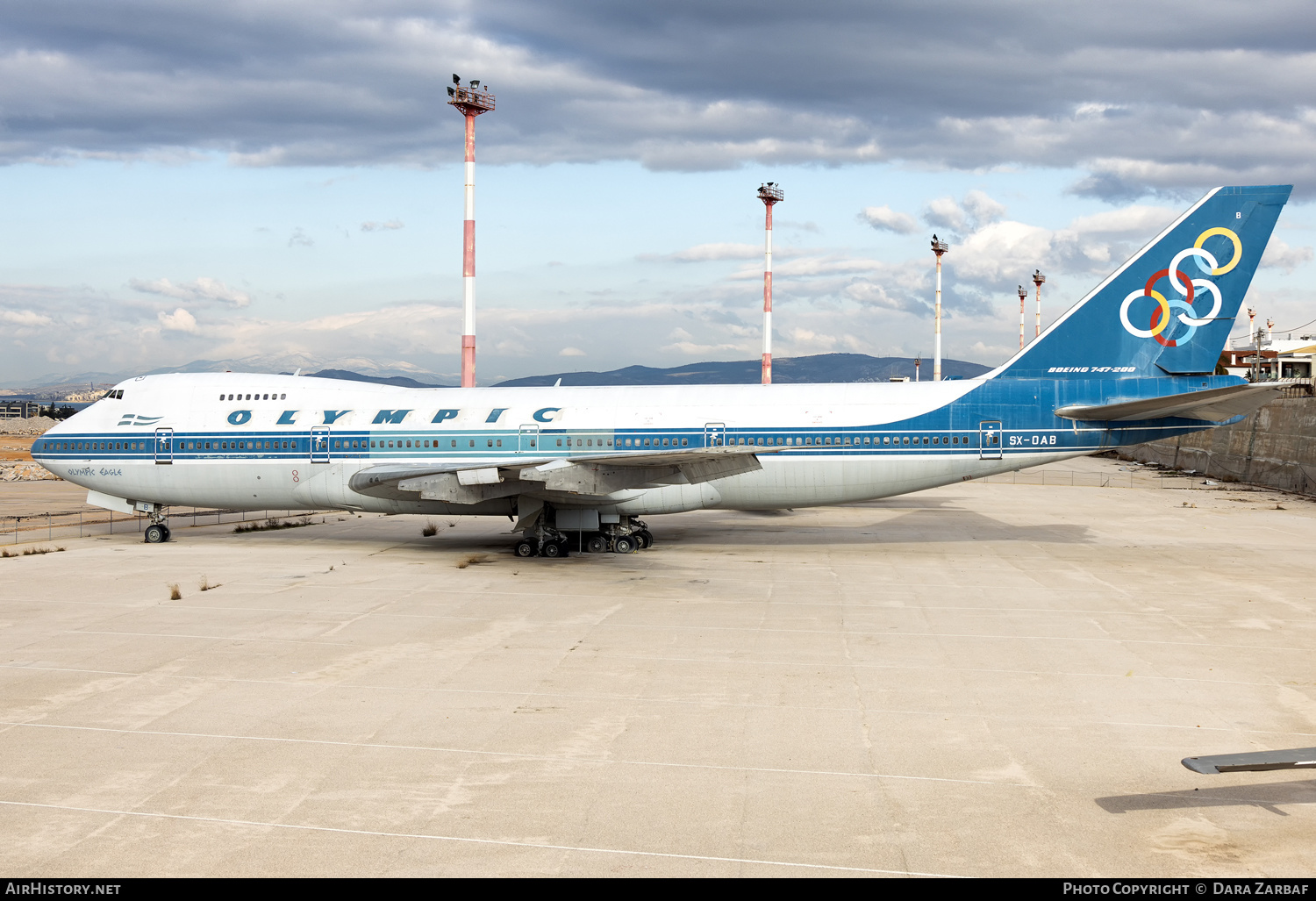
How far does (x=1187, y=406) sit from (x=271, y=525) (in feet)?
91.1

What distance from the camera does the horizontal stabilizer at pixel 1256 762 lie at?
7547 millimetres

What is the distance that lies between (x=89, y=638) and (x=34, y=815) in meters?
7.68

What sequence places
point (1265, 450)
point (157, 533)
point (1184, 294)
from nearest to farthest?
point (1184, 294) → point (157, 533) → point (1265, 450)

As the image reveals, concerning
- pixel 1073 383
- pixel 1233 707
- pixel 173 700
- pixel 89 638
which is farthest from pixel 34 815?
pixel 1073 383

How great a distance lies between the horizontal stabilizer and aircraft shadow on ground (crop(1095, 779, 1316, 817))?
1.12 meters

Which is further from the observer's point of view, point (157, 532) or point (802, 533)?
point (802, 533)

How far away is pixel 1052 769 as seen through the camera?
9.73 m

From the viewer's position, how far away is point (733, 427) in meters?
25.0

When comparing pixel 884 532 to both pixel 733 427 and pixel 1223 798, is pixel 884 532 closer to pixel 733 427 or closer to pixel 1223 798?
pixel 733 427

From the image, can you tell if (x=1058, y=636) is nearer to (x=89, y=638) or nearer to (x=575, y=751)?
(x=575, y=751)

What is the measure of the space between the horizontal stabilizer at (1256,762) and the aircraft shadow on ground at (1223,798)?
1120 millimetres

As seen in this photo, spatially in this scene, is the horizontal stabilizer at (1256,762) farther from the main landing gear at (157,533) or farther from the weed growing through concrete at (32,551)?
the main landing gear at (157,533)

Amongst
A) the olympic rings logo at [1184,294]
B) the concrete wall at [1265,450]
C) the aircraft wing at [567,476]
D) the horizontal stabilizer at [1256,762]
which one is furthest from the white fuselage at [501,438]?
the concrete wall at [1265,450]

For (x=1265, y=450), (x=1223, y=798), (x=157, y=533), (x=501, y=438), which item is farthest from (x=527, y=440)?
(x=1265, y=450)
